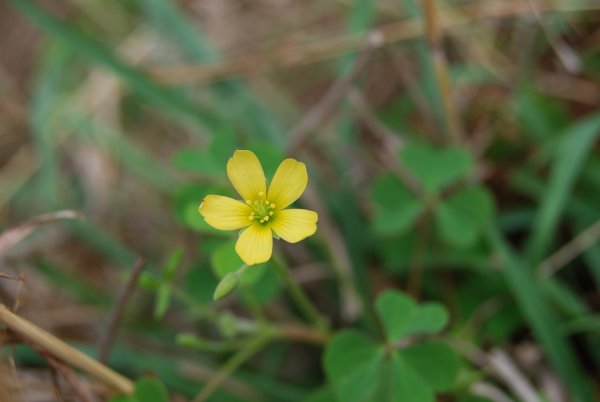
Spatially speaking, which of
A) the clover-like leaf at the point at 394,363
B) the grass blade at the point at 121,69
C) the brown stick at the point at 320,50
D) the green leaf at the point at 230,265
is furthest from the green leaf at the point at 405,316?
the brown stick at the point at 320,50

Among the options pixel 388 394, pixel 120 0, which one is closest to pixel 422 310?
pixel 388 394

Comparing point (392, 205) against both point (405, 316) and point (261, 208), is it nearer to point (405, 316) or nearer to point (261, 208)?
point (405, 316)

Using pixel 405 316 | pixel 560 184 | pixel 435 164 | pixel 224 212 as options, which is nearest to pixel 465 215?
pixel 435 164

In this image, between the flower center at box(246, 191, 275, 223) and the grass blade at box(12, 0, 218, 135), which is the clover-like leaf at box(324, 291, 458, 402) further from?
the grass blade at box(12, 0, 218, 135)

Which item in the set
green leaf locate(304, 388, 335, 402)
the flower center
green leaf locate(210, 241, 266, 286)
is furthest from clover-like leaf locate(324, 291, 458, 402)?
the flower center

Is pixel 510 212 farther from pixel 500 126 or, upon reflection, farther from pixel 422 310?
pixel 422 310

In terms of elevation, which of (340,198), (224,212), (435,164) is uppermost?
(340,198)

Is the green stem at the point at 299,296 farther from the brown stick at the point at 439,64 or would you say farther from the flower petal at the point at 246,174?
the brown stick at the point at 439,64
